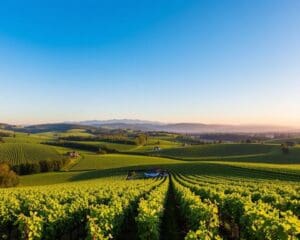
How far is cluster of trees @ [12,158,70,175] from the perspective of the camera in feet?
318

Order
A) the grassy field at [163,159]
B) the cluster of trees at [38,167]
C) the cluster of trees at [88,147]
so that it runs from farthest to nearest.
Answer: the cluster of trees at [88,147] → the cluster of trees at [38,167] → the grassy field at [163,159]

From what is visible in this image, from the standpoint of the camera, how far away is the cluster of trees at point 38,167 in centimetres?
9681

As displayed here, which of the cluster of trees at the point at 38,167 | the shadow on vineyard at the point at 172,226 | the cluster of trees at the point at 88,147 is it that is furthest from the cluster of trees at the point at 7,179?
the cluster of trees at the point at 88,147

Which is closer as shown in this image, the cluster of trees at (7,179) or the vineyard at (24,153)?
the cluster of trees at (7,179)

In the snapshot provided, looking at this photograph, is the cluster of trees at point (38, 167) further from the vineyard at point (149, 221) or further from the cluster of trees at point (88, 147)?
the vineyard at point (149, 221)

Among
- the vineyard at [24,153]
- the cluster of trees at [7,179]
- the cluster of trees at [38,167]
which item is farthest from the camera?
the vineyard at [24,153]

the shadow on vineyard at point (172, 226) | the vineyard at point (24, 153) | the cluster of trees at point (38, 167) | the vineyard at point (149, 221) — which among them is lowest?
the cluster of trees at point (38, 167)

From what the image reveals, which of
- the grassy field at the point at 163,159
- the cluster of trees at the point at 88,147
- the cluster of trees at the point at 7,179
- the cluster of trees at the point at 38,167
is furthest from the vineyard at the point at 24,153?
the cluster of trees at the point at 7,179

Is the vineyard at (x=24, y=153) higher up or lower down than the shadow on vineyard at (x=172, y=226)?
lower down

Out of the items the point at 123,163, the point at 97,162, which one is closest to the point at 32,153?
the point at 97,162

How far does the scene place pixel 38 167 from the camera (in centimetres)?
9844

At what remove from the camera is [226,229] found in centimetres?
2205

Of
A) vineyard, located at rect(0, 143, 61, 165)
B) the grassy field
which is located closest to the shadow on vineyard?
the grassy field

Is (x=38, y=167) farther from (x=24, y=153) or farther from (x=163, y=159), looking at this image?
(x=163, y=159)
